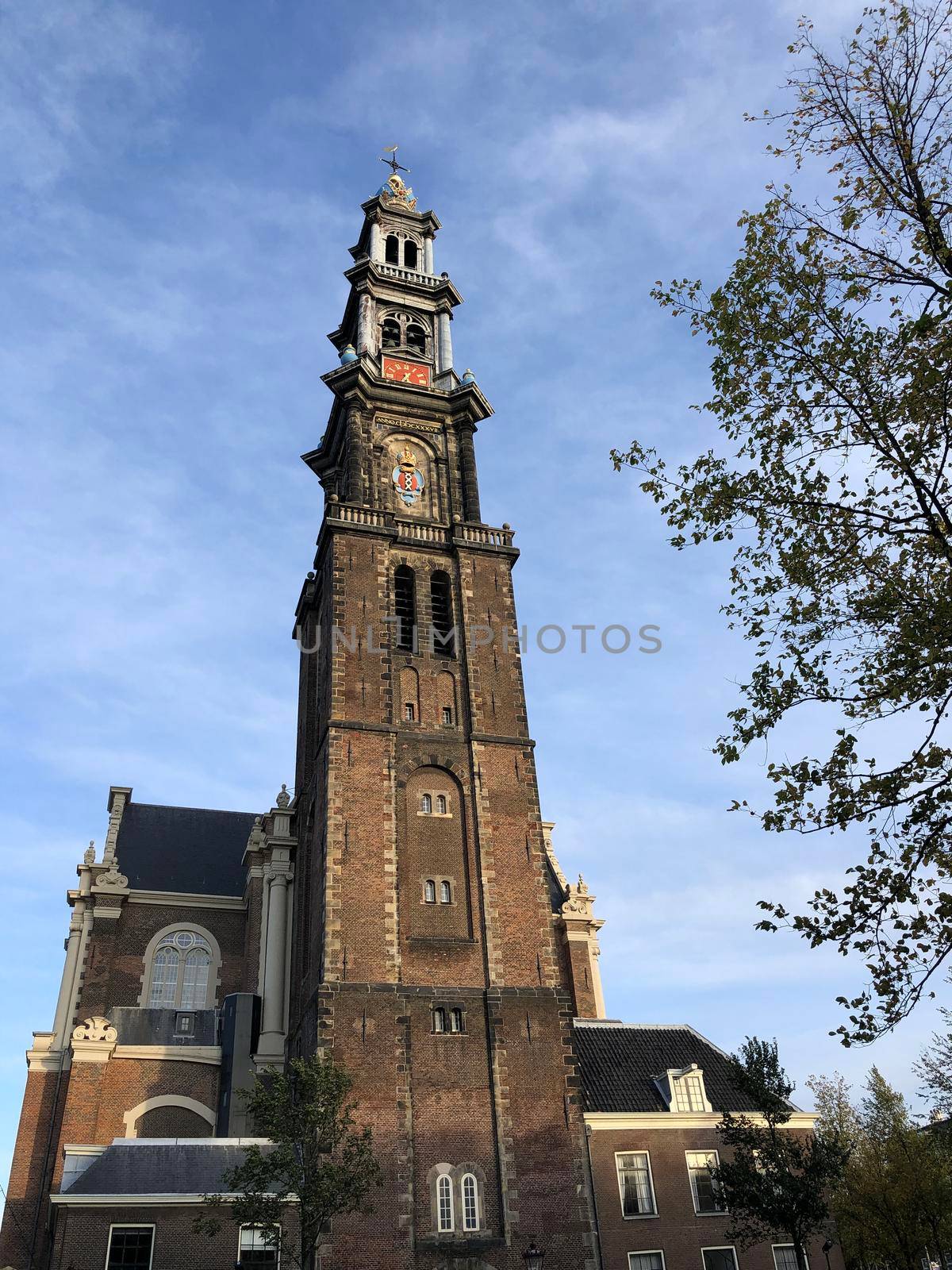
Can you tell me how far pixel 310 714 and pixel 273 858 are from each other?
5.46 metres

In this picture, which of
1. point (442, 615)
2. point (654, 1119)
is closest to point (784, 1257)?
point (654, 1119)

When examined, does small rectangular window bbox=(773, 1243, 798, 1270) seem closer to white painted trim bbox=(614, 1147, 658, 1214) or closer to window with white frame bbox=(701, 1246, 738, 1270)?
window with white frame bbox=(701, 1246, 738, 1270)

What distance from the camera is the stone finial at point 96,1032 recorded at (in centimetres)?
3166

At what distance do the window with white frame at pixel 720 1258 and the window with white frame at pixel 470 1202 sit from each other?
25.6ft

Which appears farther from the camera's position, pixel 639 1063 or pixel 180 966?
pixel 180 966

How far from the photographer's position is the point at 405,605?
36.8m

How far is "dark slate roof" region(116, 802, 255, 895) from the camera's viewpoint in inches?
1564

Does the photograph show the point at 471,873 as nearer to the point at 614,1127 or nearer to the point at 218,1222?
the point at 614,1127

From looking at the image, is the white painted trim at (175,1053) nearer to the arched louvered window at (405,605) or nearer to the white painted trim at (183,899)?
the white painted trim at (183,899)

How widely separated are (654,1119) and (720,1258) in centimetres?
399

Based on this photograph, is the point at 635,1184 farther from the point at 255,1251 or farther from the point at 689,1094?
the point at 255,1251

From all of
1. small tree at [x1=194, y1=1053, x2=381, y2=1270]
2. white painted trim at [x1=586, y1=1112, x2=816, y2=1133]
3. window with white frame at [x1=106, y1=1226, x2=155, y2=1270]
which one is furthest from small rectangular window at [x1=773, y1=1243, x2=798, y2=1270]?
window with white frame at [x1=106, y1=1226, x2=155, y2=1270]

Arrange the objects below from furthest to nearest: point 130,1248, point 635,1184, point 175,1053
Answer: point 175,1053 < point 635,1184 < point 130,1248

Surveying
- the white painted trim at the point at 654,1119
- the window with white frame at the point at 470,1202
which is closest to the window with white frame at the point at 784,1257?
the white painted trim at the point at 654,1119
